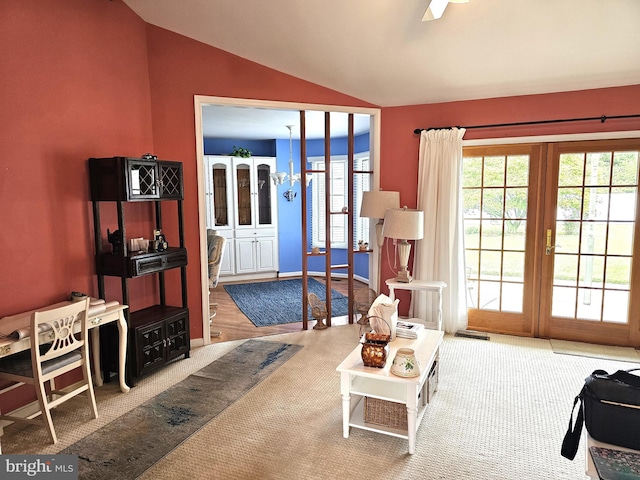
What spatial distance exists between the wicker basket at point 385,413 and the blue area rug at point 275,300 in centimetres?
245

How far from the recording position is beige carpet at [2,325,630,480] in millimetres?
2309

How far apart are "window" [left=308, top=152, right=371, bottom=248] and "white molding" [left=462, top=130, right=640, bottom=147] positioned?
2.77 meters

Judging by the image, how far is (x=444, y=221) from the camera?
439 centimetres

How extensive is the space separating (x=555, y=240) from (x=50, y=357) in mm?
4369

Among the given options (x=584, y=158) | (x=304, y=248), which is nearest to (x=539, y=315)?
(x=584, y=158)

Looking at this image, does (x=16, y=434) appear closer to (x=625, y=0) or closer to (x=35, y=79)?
(x=35, y=79)

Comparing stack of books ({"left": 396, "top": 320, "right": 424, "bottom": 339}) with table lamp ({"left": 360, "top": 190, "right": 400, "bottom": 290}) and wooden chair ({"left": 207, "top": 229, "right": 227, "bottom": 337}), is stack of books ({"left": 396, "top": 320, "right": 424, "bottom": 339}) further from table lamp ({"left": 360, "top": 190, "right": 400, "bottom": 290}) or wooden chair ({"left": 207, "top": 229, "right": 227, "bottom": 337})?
wooden chair ({"left": 207, "top": 229, "right": 227, "bottom": 337})

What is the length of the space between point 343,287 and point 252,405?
3914 mm

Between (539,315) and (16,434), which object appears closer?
(16,434)

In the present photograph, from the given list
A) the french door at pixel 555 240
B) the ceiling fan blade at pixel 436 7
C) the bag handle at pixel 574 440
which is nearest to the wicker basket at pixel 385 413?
the bag handle at pixel 574 440

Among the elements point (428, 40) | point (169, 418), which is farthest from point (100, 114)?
point (428, 40)

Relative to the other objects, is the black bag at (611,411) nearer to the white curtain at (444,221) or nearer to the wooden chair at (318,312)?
the white curtain at (444,221)

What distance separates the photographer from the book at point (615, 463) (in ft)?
4.77

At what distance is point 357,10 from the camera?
10.6ft
